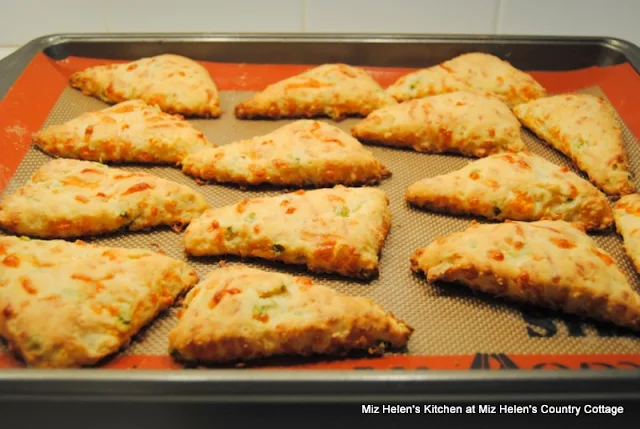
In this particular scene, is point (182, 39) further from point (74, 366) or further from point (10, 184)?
point (74, 366)

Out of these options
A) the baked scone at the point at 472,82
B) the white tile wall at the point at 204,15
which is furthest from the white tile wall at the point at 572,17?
the white tile wall at the point at 204,15

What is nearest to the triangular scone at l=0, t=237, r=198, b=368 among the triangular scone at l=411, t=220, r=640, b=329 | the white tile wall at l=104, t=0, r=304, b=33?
the triangular scone at l=411, t=220, r=640, b=329

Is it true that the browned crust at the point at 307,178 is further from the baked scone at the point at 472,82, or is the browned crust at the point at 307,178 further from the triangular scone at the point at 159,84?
the baked scone at the point at 472,82

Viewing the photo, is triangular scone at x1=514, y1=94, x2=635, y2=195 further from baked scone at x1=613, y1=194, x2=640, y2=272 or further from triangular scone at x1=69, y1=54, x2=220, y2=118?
triangular scone at x1=69, y1=54, x2=220, y2=118

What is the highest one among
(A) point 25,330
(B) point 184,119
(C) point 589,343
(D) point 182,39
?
(D) point 182,39

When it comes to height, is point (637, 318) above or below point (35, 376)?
below

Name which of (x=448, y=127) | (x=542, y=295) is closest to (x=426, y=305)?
(x=542, y=295)

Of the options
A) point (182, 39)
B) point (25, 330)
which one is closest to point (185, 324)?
point (25, 330)
